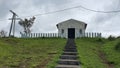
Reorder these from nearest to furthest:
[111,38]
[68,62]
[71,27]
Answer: [68,62] → [111,38] → [71,27]

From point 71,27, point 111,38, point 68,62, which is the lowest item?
point 68,62

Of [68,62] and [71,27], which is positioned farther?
[71,27]

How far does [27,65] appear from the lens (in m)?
13.6

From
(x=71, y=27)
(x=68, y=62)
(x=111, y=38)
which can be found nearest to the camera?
(x=68, y=62)

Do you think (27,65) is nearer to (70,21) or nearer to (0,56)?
(0,56)

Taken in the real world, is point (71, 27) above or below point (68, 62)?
above

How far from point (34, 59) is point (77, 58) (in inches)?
95.1

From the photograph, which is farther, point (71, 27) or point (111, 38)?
point (71, 27)

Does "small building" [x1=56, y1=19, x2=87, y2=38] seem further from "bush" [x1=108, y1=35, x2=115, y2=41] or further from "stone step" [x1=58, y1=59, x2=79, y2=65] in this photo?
"stone step" [x1=58, y1=59, x2=79, y2=65]

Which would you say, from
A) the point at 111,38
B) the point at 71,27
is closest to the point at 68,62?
the point at 111,38

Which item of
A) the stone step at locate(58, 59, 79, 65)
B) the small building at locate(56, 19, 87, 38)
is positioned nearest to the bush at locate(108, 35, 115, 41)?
the small building at locate(56, 19, 87, 38)

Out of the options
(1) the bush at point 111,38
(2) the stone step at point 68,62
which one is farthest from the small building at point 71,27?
(2) the stone step at point 68,62

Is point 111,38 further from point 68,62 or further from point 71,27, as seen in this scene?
point 68,62

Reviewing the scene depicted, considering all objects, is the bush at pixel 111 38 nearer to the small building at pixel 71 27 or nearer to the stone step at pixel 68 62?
the small building at pixel 71 27
